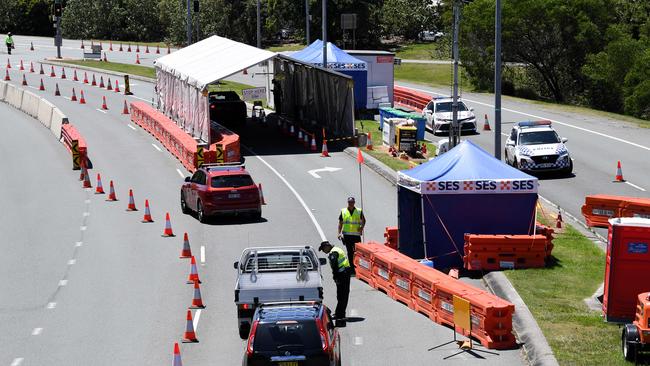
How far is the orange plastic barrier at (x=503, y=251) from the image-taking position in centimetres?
2744

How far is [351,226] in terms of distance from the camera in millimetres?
27562

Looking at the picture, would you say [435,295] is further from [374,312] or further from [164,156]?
[164,156]

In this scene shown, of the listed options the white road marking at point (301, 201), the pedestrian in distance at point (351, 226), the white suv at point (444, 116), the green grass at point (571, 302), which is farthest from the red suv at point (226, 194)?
the white suv at point (444, 116)

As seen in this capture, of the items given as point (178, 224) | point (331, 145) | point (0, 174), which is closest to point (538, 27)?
point (331, 145)

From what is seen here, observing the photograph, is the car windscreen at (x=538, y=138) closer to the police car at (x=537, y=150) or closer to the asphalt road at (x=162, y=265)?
the police car at (x=537, y=150)

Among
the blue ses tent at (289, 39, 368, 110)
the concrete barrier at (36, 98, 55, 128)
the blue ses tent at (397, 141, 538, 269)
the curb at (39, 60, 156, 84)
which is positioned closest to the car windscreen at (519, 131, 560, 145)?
the blue ses tent at (397, 141, 538, 269)

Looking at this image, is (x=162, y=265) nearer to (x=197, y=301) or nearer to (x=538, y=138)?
(x=197, y=301)

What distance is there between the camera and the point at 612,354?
2003cm

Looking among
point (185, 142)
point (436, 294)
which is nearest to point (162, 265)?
point (436, 294)

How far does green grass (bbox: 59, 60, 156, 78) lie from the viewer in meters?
78.0

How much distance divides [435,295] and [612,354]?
4.38 m

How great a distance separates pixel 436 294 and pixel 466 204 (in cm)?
540

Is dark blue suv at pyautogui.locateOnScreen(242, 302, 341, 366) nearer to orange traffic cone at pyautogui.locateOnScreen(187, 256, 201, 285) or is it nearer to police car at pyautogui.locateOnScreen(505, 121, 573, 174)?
orange traffic cone at pyautogui.locateOnScreen(187, 256, 201, 285)

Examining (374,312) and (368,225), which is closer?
(374,312)
